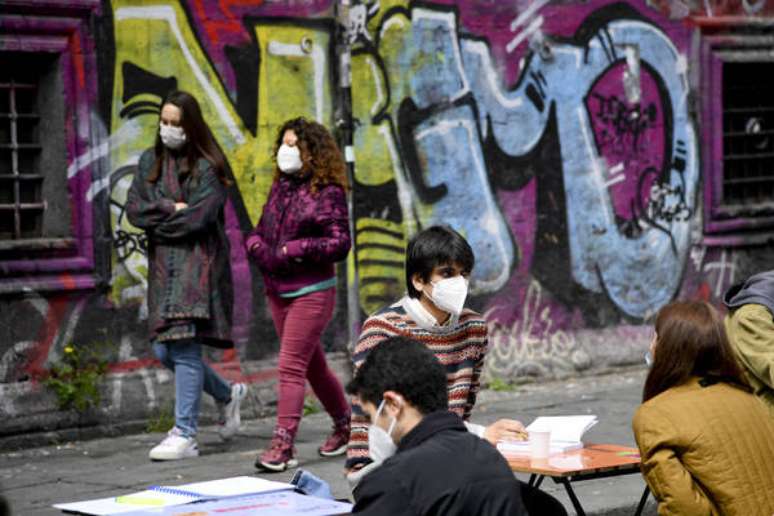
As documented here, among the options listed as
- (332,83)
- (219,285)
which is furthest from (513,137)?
(219,285)

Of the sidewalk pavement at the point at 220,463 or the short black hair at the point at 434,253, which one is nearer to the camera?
the short black hair at the point at 434,253

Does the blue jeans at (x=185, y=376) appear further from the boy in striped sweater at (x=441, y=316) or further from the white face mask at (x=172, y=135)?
the boy in striped sweater at (x=441, y=316)

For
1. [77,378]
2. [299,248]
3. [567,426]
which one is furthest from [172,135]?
[567,426]

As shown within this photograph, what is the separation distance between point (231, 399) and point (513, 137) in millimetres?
3869

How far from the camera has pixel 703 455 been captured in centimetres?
555

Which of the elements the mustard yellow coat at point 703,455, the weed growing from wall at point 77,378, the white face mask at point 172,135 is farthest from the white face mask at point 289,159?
the mustard yellow coat at point 703,455

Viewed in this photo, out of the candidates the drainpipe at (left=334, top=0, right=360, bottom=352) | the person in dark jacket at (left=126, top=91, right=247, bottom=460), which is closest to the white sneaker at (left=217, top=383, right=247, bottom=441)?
the person in dark jacket at (left=126, top=91, right=247, bottom=460)

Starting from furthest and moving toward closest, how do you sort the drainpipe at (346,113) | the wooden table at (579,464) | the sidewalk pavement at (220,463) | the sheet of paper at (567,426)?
the drainpipe at (346,113) → the sidewalk pavement at (220,463) → the sheet of paper at (567,426) → the wooden table at (579,464)

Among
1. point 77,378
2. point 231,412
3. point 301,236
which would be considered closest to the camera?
point 301,236

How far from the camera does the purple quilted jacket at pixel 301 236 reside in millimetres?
8922

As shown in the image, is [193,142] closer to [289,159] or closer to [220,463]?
[289,159]

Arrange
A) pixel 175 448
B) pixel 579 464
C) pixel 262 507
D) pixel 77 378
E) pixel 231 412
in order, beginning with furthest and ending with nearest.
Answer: pixel 77 378, pixel 231 412, pixel 175 448, pixel 579 464, pixel 262 507

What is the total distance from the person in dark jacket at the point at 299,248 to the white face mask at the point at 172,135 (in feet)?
1.79

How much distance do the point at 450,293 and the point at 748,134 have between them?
8846 millimetres
